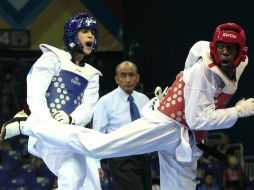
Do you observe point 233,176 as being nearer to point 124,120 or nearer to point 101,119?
point 124,120

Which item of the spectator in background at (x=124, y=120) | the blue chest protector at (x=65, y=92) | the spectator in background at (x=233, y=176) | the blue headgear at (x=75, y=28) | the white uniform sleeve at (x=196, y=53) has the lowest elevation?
the spectator in background at (x=233, y=176)

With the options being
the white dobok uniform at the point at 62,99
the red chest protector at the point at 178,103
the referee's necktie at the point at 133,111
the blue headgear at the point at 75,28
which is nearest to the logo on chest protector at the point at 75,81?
the white dobok uniform at the point at 62,99

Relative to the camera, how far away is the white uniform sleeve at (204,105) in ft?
19.5

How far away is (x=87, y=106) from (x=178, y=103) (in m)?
0.94

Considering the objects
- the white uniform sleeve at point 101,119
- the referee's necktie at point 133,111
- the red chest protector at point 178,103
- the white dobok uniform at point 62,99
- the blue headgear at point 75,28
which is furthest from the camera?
the referee's necktie at point 133,111

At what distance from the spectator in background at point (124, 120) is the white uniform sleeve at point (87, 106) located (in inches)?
72.6

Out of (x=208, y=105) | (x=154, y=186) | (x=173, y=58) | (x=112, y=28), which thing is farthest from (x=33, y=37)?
(x=208, y=105)

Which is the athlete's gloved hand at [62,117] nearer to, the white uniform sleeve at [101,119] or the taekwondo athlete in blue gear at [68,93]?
the taekwondo athlete in blue gear at [68,93]

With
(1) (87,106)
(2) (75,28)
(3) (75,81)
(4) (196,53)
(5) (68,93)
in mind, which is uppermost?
(2) (75,28)

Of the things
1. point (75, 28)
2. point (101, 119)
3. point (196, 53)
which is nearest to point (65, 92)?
point (75, 28)

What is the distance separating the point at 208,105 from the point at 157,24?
918 cm

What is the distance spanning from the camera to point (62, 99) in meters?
6.59

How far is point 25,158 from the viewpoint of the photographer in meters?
12.5

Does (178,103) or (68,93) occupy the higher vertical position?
(68,93)
